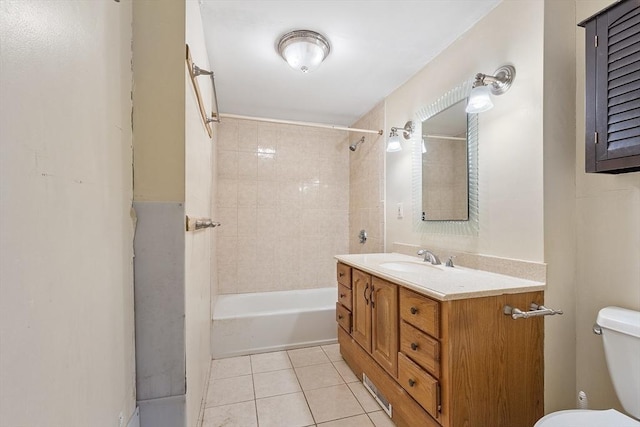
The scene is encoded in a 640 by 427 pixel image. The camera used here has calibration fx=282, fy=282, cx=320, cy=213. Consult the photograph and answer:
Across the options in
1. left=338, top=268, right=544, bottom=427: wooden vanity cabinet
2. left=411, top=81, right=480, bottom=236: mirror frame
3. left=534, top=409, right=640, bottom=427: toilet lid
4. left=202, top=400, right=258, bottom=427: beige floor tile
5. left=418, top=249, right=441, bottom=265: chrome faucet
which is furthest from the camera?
left=418, top=249, right=441, bottom=265: chrome faucet

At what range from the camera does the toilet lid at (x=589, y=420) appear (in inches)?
37.6

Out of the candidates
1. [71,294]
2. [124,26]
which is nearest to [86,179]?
[71,294]

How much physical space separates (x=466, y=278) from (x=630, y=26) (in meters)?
1.14

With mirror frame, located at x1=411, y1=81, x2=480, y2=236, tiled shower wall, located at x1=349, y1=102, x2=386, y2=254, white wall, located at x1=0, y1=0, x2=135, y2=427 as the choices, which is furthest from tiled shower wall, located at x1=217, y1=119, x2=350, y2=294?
white wall, located at x1=0, y1=0, x2=135, y2=427

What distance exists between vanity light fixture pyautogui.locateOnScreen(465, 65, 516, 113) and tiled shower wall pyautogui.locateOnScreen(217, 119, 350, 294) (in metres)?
2.04

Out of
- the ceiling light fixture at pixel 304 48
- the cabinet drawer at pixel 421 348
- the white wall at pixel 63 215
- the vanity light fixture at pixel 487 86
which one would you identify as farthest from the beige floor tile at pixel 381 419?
the ceiling light fixture at pixel 304 48

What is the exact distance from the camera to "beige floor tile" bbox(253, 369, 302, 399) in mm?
1842

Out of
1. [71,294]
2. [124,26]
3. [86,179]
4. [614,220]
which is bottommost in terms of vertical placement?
[71,294]

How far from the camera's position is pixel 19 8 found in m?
0.48

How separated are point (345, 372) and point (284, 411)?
576mm

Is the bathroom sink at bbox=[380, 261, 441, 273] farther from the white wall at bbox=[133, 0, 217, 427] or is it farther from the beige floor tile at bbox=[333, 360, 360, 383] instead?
the white wall at bbox=[133, 0, 217, 427]

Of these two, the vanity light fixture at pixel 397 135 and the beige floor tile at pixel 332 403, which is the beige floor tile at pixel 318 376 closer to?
the beige floor tile at pixel 332 403

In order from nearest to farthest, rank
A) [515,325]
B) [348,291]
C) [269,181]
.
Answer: [515,325]
[348,291]
[269,181]

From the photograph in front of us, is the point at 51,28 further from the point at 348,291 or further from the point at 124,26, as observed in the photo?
the point at 348,291
